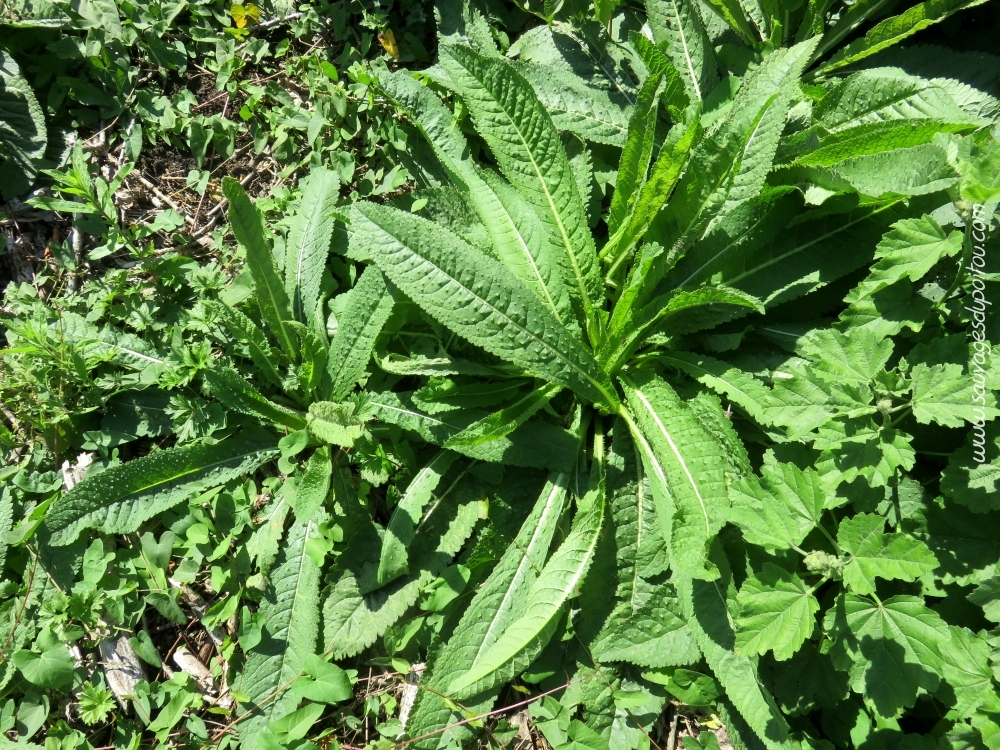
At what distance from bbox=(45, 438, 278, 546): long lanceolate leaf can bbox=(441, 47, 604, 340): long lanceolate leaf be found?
1.41 meters

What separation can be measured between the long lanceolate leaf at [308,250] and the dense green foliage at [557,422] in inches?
0.5

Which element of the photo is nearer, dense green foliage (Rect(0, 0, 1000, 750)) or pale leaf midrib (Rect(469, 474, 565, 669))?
dense green foliage (Rect(0, 0, 1000, 750))

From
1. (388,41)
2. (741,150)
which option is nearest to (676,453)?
(741,150)

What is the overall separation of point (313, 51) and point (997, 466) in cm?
305

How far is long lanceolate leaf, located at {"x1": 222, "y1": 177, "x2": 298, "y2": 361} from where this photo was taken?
99.1 inches

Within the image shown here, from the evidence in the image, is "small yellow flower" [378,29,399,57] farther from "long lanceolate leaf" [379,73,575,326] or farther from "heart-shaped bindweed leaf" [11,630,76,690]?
"heart-shaped bindweed leaf" [11,630,76,690]

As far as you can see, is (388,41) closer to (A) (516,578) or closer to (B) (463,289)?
(B) (463,289)

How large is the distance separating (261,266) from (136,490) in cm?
91

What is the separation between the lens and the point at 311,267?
2775 millimetres

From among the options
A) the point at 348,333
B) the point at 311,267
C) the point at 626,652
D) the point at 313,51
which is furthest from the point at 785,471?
the point at 313,51

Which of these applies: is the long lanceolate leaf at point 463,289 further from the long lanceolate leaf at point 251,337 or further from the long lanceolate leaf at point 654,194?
the long lanceolate leaf at point 251,337

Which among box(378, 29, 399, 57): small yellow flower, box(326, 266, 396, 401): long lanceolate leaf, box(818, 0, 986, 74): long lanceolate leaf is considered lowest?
box(326, 266, 396, 401): long lanceolate leaf

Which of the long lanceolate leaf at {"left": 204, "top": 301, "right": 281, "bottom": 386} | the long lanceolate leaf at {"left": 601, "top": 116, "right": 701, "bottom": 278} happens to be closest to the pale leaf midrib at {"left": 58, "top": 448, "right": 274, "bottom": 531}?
the long lanceolate leaf at {"left": 204, "top": 301, "right": 281, "bottom": 386}

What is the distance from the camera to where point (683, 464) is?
2273 millimetres
